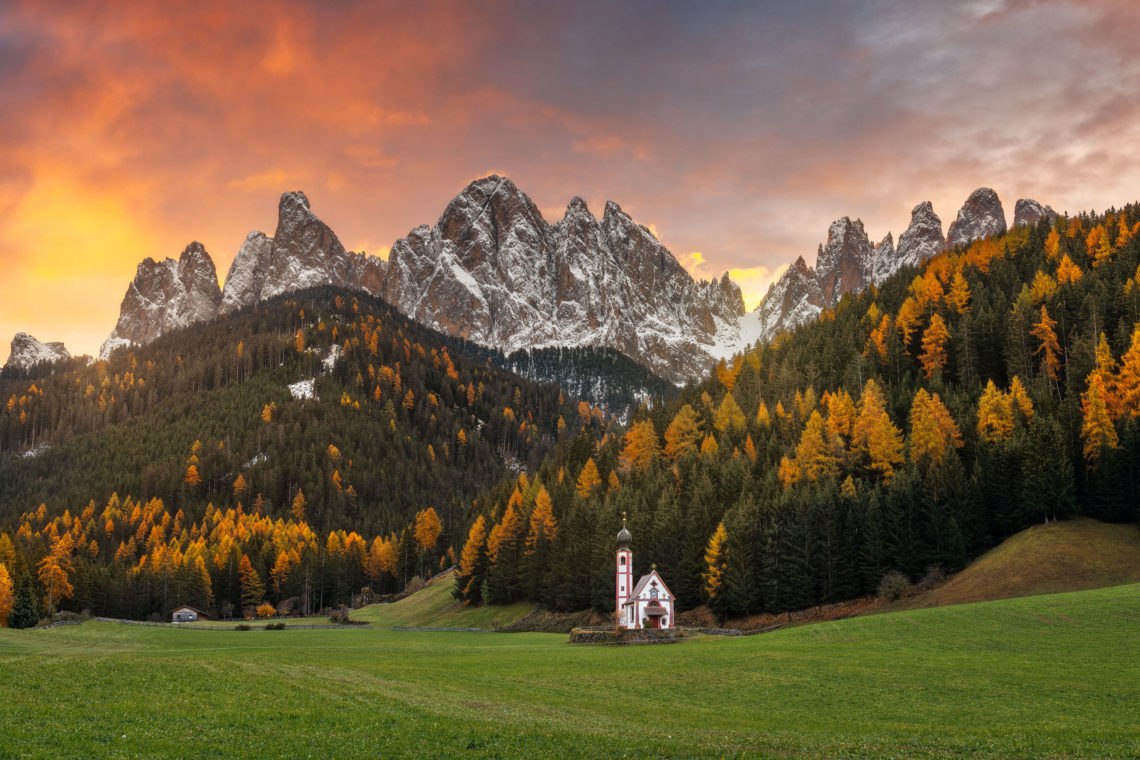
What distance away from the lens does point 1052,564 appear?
58250 millimetres

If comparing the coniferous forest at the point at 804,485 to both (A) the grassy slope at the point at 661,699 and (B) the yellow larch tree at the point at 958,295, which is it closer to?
(B) the yellow larch tree at the point at 958,295

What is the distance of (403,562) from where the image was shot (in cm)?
14375

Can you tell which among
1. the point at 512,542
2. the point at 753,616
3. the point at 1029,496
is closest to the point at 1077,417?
the point at 1029,496

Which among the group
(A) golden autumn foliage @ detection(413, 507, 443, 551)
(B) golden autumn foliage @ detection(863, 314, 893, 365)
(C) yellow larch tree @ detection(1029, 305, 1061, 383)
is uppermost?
(B) golden autumn foliage @ detection(863, 314, 893, 365)

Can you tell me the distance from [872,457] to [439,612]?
210ft

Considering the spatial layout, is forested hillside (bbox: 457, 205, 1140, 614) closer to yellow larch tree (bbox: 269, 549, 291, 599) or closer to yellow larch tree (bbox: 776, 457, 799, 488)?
yellow larch tree (bbox: 776, 457, 799, 488)

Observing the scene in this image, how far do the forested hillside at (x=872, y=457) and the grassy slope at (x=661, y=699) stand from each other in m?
23.0

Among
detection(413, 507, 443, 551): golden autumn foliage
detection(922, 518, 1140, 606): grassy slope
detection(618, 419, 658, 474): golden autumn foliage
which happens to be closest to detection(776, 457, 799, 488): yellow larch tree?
detection(922, 518, 1140, 606): grassy slope

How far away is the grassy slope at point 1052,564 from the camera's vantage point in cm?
5531

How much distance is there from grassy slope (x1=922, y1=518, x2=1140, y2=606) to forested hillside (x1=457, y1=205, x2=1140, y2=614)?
2694mm

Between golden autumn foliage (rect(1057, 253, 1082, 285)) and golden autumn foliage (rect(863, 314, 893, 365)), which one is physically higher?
golden autumn foliage (rect(1057, 253, 1082, 285))

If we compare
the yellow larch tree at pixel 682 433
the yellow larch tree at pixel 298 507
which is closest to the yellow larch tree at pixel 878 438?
the yellow larch tree at pixel 682 433

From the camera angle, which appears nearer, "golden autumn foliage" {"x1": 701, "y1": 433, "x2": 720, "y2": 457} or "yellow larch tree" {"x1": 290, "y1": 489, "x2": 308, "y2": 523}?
"golden autumn foliage" {"x1": 701, "y1": 433, "x2": 720, "y2": 457}

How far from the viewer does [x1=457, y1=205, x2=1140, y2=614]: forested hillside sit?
6844 centimetres
